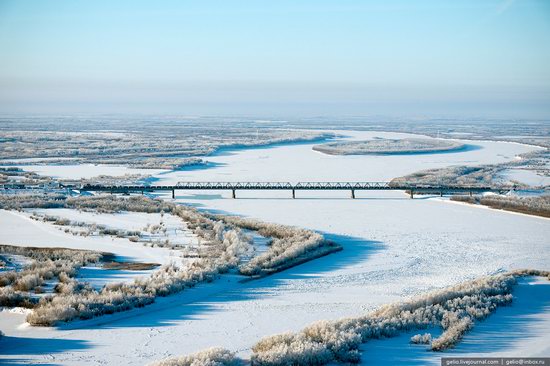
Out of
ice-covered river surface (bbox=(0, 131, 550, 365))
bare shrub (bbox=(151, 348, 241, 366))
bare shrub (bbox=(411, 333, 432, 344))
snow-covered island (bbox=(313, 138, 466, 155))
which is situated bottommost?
ice-covered river surface (bbox=(0, 131, 550, 365))

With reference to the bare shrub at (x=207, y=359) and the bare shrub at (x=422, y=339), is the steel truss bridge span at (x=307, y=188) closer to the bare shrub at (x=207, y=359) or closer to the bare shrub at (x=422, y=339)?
the bare shrub at (x=422, y=339)

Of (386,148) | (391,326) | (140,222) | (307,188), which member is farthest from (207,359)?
(386,148)

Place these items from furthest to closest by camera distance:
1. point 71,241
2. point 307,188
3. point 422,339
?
point 307,188, point 71,241, point 422,339

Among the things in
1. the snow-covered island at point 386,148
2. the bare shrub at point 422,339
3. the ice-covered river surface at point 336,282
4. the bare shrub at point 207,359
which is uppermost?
the snow-covered island at point 386,148

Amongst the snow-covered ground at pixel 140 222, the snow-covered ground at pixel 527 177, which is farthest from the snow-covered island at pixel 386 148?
the snow-covered ground at pixel 140 222

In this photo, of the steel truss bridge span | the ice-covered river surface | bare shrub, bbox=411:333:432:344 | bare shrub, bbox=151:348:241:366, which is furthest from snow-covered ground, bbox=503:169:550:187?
bare shrub, bbox=151:348:241:366

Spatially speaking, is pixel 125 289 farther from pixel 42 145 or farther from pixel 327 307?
pixel 42 145

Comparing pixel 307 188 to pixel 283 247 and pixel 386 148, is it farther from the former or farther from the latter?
pixel 386 148

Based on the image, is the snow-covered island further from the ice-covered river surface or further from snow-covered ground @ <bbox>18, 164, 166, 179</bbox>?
the ice-covered river surface
